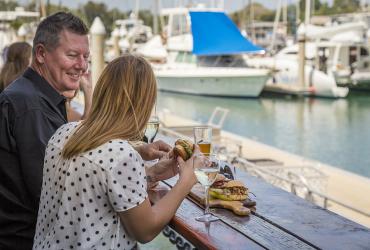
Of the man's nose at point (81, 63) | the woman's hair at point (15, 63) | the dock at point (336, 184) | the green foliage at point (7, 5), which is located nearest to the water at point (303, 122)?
the dock at point (336, 184)

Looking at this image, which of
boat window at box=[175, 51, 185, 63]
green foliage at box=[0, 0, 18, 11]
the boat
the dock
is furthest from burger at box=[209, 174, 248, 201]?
green foliage at box=[0, 0, 18, 11]

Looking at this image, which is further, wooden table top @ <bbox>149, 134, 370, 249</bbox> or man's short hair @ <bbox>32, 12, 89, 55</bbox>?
man's short hair @ <bbox>32, 12, 89, 55</bbox>

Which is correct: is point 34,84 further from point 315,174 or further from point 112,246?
point 315,174

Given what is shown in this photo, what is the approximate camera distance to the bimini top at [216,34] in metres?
27.7

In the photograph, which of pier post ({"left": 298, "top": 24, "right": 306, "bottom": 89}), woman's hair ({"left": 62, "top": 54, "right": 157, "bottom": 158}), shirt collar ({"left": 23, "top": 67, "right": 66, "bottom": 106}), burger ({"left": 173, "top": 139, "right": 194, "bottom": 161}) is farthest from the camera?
pier post ({"left": 298, "top": 24, "right": 306, "bottom": 89})

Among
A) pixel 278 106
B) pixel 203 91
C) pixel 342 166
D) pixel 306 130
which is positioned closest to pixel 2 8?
pixel 203 91

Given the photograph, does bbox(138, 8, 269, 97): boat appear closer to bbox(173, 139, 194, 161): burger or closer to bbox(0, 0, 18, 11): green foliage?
bbox(0, 0, 18, 11): green foliage

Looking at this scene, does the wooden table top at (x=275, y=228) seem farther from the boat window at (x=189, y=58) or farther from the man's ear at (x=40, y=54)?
the boat window at (x=189, y=58)

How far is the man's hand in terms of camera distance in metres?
2.87

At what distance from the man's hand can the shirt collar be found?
0.43 m

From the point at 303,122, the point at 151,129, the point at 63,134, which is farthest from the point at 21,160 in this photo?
the point at 303,122

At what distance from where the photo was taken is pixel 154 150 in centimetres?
288

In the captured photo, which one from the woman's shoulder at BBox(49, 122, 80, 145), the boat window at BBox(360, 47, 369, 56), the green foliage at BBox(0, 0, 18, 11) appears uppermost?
the green foliage at BBox(0, 0, 18, 11)

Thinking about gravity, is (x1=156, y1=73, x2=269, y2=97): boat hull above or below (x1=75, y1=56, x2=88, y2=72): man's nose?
below
